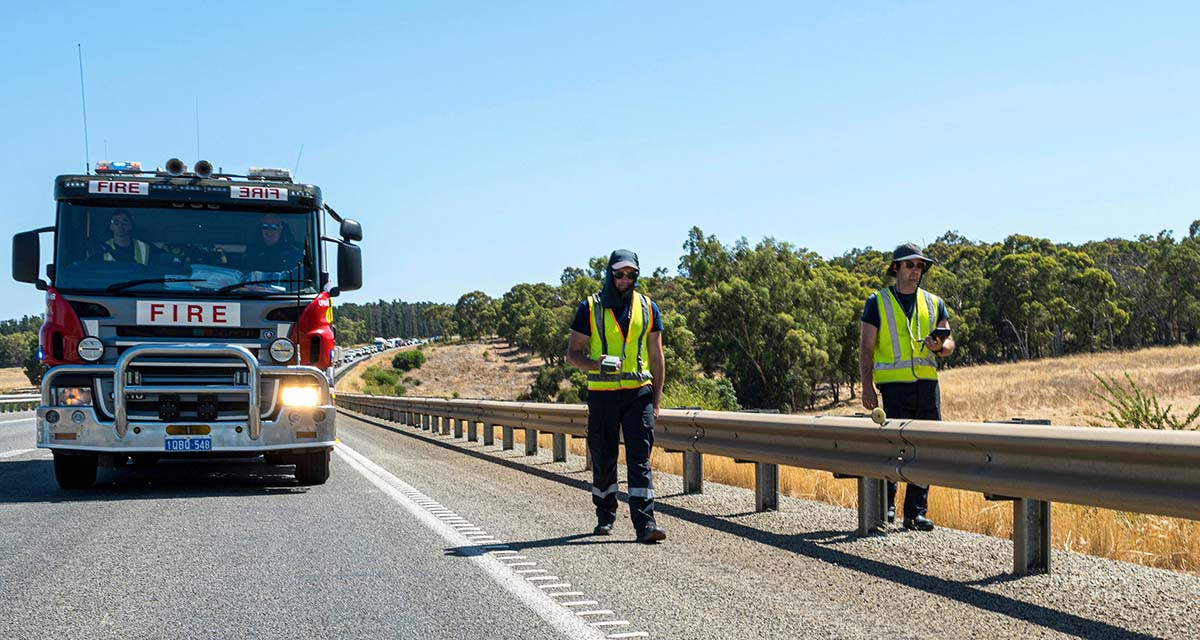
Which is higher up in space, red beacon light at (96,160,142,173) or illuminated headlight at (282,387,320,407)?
red beacon light at (96,160,142,173)

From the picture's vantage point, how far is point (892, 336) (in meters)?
7.85

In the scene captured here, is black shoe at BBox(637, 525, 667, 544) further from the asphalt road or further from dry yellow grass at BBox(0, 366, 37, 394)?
dry yellow grass at BBox(0, 366, 37, 394)

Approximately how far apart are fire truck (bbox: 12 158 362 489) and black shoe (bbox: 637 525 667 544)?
404 centimetres

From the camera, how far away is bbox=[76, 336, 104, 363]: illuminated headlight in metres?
9.71

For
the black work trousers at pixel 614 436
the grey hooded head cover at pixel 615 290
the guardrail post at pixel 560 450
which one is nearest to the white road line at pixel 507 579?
the black work trousers at pixel 614 436

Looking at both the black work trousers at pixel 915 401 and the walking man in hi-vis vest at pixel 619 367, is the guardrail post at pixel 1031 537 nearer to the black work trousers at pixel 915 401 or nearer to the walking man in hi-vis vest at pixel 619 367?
the black work trousers at pixel 915 401

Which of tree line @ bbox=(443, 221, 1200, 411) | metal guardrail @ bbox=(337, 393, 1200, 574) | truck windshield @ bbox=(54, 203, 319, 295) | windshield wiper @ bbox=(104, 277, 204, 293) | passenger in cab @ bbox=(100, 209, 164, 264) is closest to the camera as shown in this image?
metal guardrail @ bbox=(337, 393, 1200, 574)

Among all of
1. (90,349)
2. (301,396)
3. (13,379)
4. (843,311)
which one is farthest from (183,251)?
(13,379)

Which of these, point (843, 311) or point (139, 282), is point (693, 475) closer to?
point (139, 282)

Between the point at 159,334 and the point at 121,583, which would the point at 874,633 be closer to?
the point at 121,583

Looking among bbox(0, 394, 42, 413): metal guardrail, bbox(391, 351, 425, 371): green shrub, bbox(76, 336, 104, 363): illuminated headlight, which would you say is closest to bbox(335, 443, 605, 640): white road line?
bbox(76, 336, 104, 363): illuminated headlight

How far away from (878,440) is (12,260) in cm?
768

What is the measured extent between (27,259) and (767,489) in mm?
6832

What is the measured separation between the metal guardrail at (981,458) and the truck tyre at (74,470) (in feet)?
17.4
